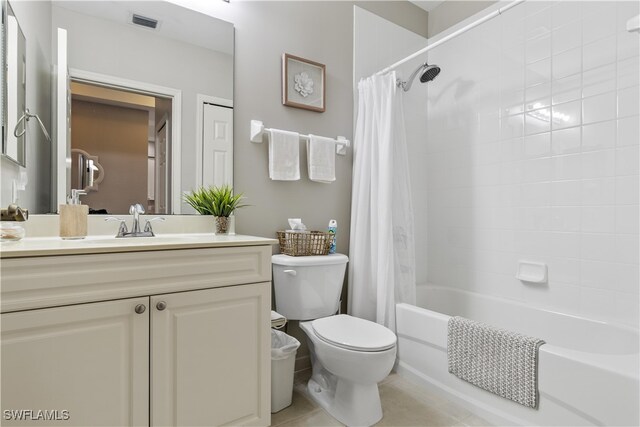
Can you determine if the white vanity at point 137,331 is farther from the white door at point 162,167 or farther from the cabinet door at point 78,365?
the white door at point 162,167

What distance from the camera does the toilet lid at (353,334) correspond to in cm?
152

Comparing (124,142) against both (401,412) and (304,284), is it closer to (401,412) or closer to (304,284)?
(304,284)

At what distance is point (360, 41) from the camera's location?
2.37 metres

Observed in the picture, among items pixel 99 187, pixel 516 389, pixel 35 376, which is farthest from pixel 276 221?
pixel 516 389

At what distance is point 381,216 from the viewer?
2055 millimetres

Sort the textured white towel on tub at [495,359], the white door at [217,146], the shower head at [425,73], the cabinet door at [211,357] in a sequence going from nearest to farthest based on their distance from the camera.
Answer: the cabinet door at [211,357] < the textured white towel on tub at [495,359] < the white door at [217,146] < the shower head at [425,73]

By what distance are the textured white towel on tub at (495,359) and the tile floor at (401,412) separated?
0.18 meters

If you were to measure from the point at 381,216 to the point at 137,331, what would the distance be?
4.56 feet

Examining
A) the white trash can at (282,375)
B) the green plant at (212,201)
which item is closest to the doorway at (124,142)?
the green plant at (212,201)

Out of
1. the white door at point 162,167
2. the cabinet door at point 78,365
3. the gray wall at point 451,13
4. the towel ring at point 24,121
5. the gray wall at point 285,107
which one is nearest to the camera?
the cabinet door at point 78,365

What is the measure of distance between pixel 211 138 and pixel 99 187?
57cm

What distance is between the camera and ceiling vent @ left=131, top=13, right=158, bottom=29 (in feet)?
5.33

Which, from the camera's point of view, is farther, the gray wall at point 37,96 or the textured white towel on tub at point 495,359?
the textured white towel on tub at point 495,359

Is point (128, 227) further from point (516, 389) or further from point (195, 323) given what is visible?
point (516, 389)
